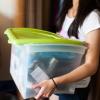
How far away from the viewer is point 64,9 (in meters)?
1.47

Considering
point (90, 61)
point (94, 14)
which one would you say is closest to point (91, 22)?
point (94, 14)

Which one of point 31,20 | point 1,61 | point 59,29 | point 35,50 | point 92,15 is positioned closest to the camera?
point 35,50

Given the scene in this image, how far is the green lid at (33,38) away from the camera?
104 centimetres

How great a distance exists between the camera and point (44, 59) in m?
1.06

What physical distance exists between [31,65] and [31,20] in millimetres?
866

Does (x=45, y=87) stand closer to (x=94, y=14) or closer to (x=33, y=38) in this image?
(x=33, y=38)

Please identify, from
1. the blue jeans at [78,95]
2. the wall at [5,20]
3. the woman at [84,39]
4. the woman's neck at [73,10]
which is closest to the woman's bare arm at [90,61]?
the woman at [84,39]

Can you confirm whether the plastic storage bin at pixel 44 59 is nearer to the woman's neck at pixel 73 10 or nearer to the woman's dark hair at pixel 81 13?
the woman's dark hair at pixel 81 13

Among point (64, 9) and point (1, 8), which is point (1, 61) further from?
point (64, 9)

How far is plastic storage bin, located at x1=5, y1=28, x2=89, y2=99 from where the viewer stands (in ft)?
3.42

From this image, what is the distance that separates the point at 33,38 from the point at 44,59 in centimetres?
16

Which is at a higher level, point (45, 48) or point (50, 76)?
point (45, 48)

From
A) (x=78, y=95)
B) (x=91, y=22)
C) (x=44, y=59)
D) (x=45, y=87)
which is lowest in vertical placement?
(x=78, y=95)

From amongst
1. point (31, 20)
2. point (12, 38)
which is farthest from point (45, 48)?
point (31, 20)
